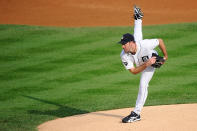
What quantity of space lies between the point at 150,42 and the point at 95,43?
8604 millimetres

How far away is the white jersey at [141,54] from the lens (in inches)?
361

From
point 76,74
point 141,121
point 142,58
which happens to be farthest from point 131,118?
point 76,74

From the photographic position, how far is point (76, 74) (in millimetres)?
14555

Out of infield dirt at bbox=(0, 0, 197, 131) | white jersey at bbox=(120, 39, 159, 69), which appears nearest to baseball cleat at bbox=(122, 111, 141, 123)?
white jersey at bbox=(120, 39, 159, 69)

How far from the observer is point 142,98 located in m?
9.48

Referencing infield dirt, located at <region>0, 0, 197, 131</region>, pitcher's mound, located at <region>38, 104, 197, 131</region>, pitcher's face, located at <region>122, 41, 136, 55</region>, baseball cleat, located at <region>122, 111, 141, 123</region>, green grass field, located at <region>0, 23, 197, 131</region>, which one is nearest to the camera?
pitcher's mound, located at <region>38, 104, 197, 131</region>

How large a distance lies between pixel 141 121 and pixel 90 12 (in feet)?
52.3

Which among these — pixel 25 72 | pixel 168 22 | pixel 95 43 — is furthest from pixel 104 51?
pixel 168 22

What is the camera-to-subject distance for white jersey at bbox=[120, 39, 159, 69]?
30.1 ft

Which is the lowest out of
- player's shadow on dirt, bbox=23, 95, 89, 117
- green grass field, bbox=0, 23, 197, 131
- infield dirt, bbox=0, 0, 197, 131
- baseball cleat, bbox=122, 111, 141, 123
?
player's shadow on dirt, bbox=23, 95, 89, 117

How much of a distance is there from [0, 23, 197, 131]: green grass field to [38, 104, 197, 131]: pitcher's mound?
593mm

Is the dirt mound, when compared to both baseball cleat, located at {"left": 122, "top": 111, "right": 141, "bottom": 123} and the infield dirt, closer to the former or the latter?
the infield dirt

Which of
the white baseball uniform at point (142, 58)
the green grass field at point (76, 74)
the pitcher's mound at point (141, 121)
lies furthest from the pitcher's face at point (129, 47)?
the green grass field at point (76, 74)

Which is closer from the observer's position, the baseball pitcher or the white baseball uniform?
the baseball pitcher
